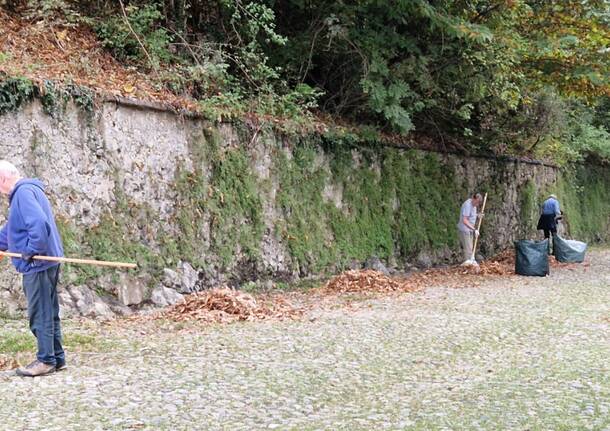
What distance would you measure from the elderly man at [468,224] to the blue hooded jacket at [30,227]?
42.0 ft

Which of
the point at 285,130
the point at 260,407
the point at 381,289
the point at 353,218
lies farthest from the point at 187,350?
the point at 353,218

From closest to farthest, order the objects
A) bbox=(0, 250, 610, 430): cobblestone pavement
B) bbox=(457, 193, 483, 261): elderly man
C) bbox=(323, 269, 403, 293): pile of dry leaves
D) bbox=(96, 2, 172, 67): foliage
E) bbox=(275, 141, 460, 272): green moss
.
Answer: bbox=(0, 250, 610, 430): cobblestone pavement
bbox=(96, 2, 172, 67): foliage
bbox=(323, 269, 403, 293): pile of dry leaves
bbox=(275, 141, 460, 272): green moss
bbox=(457, 193, 483, 261): elderly man

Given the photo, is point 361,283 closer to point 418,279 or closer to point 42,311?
point 418,279

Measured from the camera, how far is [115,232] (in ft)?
35.4

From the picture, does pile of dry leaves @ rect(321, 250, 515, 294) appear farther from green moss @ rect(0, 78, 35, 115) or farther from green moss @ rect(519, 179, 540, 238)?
green moss @ rect(0, 78, 35, 115)

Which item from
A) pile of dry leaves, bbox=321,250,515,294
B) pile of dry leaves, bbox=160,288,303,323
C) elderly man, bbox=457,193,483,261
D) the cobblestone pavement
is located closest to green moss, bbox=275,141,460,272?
elderly man, bbox=457,193,483,261

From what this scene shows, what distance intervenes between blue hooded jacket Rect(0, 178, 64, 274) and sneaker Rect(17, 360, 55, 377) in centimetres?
83

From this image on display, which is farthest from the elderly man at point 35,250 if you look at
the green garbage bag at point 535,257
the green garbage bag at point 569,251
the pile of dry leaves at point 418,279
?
the green garbage bag at point 569,251

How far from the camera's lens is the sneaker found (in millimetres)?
6579

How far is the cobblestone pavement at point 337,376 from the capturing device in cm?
539

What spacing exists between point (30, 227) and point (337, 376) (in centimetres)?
305

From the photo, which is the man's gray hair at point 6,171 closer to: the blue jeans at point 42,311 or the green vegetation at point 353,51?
the blue jeans at point 42,311

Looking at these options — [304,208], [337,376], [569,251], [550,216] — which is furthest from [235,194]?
[550,216]

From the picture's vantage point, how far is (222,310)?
10055 millimetres
